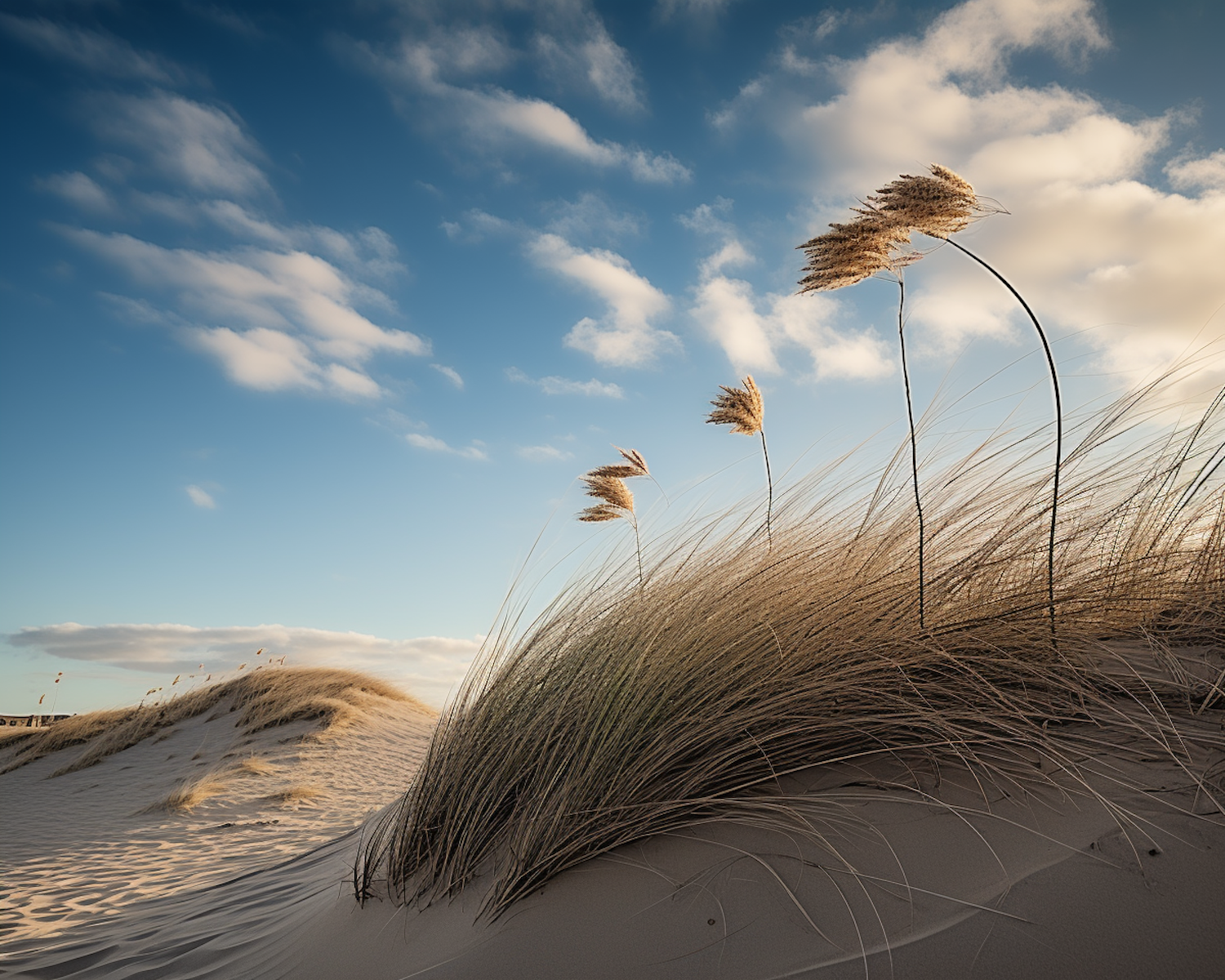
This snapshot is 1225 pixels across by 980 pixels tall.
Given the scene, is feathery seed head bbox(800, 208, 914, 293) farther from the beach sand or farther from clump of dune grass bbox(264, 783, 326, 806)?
clump of dune grass bbox(264, 783, 326, 806)

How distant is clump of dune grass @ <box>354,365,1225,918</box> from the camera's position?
79.3 inches

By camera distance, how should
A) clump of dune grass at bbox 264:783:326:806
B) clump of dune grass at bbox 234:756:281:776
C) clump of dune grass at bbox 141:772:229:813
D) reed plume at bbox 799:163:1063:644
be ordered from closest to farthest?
reed plume at bbox 799:163:1063:644
clump of dune grass at bbox 141:772:229:813
clump of dune grass at bbox 264:783:326:806
clump of dune grass at bbox 234:756:281:776

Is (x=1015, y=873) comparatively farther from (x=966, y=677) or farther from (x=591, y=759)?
(x=591, y=759)

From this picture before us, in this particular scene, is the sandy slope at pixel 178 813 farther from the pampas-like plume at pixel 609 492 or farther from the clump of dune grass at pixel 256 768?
the pampas-like plume at pixel 609 492

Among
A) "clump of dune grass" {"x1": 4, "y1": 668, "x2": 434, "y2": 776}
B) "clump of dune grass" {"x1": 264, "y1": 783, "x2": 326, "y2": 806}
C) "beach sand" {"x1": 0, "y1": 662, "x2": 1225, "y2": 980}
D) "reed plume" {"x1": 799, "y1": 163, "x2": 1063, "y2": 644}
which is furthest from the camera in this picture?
"clump of dune grass" {"x1": 4, "y1": 668, "x2": 434, "y2": 776}

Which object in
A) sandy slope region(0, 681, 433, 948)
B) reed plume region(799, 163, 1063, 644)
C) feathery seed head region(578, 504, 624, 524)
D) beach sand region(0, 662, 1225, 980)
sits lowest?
sandy slope region(0, 681, 433, 948)

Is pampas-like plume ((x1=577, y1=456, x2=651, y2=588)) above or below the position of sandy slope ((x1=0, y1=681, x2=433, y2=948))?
above

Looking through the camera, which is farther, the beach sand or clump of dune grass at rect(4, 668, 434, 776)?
clump of dune grass at rect(4, 668, 434, 776)

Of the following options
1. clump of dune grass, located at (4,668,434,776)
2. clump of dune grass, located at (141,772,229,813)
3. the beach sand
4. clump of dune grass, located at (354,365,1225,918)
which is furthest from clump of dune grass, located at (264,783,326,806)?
clump of dune grass, located at (354,365,1225,918)

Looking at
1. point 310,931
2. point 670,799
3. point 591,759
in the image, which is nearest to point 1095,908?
point 670,799

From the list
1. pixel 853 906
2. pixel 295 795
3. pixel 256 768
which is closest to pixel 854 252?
pixel 853 906

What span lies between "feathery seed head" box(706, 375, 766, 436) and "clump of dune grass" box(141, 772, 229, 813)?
641 centimetres

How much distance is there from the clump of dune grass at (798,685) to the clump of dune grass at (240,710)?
841 centimetres

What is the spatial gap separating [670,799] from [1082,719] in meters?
1.20
